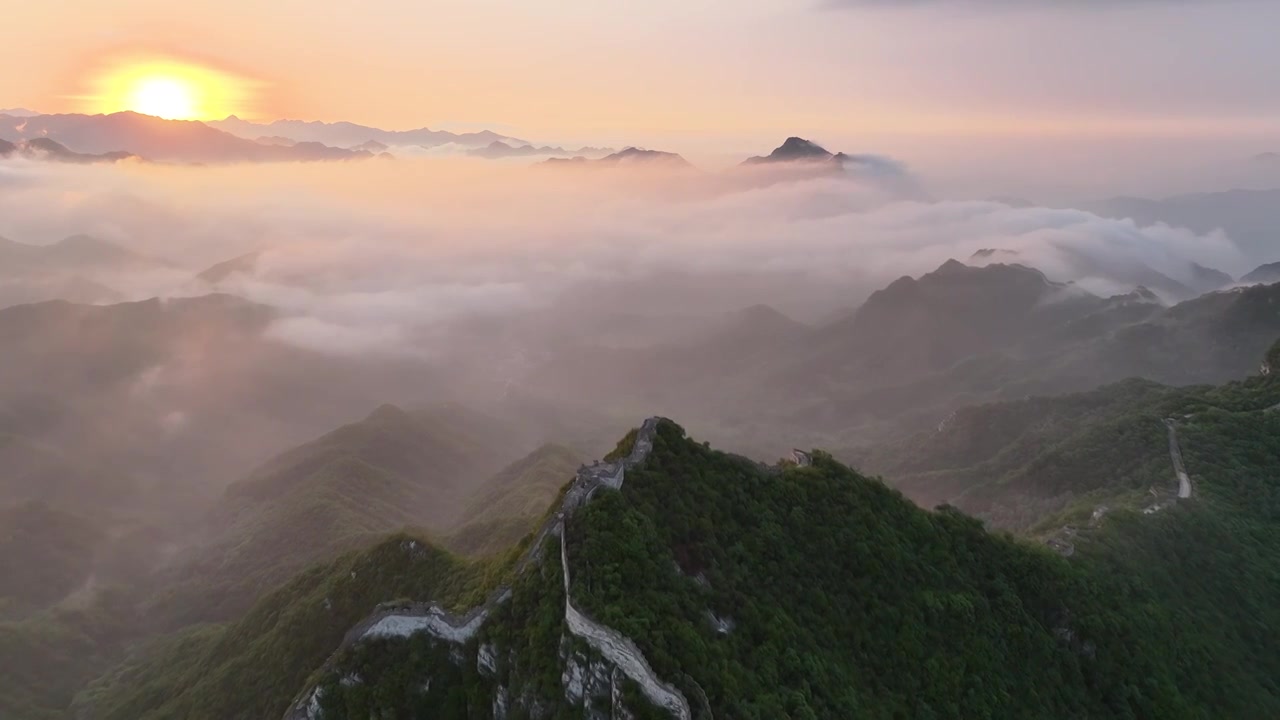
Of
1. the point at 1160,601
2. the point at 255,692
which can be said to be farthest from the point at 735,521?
the point at 255,692

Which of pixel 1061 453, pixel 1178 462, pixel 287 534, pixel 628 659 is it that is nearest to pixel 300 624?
pixel 628 659

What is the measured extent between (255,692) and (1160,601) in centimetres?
9079

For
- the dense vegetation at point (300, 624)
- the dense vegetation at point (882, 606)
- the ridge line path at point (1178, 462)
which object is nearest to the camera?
the dense vegetation at point (882, 606)

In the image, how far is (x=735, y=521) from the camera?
54.2 m

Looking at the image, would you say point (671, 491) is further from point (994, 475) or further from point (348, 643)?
point (994, 475)

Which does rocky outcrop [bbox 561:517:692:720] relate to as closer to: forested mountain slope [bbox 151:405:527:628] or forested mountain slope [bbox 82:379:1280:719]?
forested mountain slope [bbox 82:379:1280:719]

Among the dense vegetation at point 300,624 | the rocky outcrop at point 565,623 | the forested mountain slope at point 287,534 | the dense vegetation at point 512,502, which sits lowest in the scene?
the forested mountain slope at point 287,534

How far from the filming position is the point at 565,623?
137ft

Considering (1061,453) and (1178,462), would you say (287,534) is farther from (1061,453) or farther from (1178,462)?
(1178,462)

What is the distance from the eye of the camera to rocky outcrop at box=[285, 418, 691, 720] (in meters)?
38.3

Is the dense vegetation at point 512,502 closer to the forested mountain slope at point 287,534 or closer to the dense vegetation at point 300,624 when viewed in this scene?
the forested mountain slope at point 287,534

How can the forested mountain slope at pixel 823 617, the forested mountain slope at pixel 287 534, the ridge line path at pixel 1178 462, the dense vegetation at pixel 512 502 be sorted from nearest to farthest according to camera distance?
the forested mountain slope at pixel 823 617 < the ridge line path at pixel 1178 462 < the dense vegetation at pixel 512 502 < the forested mountain slope at pixel 287 534

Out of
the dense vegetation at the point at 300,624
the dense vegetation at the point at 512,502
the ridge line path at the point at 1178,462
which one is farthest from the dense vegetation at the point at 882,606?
the dense vegetation at the point at 512,502

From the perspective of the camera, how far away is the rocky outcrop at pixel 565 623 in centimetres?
3834
